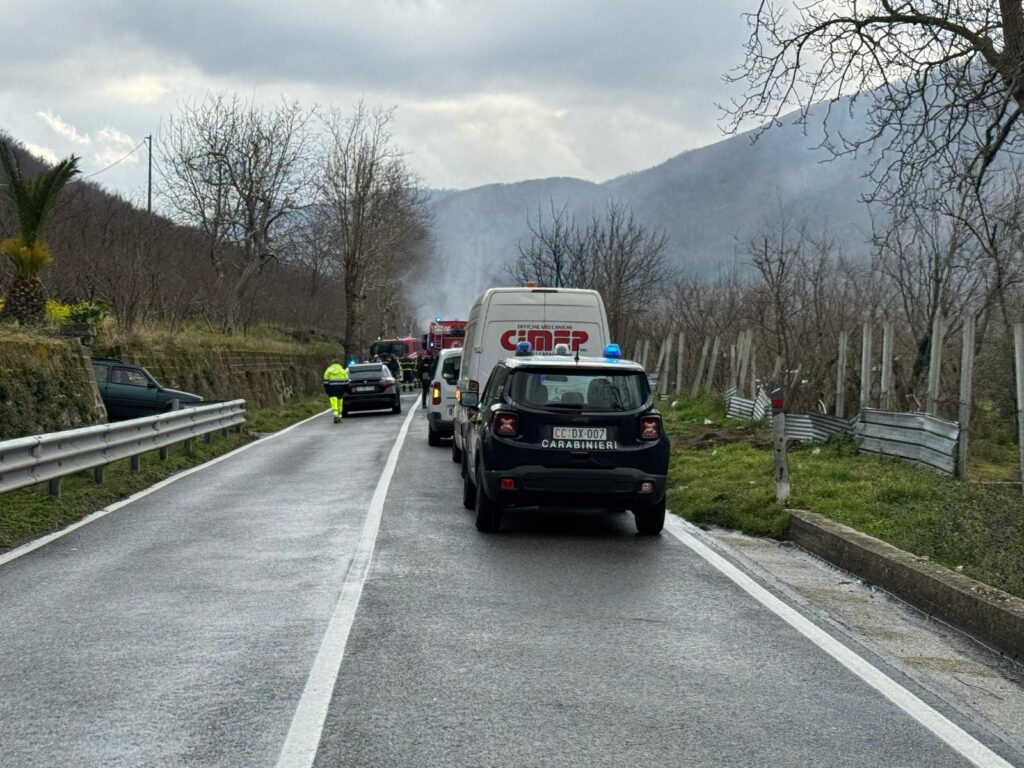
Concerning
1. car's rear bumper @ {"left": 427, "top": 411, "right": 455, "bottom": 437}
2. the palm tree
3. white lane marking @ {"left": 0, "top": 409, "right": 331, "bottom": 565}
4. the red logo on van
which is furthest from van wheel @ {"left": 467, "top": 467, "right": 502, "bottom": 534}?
the palm tree

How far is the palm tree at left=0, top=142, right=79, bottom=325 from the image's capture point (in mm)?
21359

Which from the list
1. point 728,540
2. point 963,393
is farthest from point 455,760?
point 963,393

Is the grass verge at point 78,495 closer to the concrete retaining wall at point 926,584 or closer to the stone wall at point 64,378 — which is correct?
the stone wall at point 64,378

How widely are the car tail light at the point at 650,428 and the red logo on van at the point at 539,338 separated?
5.84 meters

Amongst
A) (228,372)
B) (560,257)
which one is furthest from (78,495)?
(560,257)

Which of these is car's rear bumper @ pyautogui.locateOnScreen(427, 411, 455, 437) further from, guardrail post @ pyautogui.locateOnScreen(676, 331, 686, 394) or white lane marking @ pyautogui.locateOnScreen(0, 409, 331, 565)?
guardrail post @ pyautogui.locateOnScreen(676, 331, 686, 394)

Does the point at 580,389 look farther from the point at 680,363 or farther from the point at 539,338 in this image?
the point at 680,363

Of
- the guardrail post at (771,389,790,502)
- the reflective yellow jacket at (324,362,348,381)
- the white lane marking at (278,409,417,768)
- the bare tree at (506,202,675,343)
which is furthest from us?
the bare tree at (506,202,675,343)

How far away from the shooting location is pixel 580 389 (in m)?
10.4

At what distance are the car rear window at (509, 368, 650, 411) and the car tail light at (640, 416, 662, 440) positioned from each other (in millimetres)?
151

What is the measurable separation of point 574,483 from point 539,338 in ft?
20.6

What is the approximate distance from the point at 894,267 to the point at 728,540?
20883mm

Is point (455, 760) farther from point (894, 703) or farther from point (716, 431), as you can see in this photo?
point (716, 431)

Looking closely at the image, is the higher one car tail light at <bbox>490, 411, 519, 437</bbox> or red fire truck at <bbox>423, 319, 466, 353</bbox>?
red fire truck at <bbox>423, 319, 466, 353</bbox>
